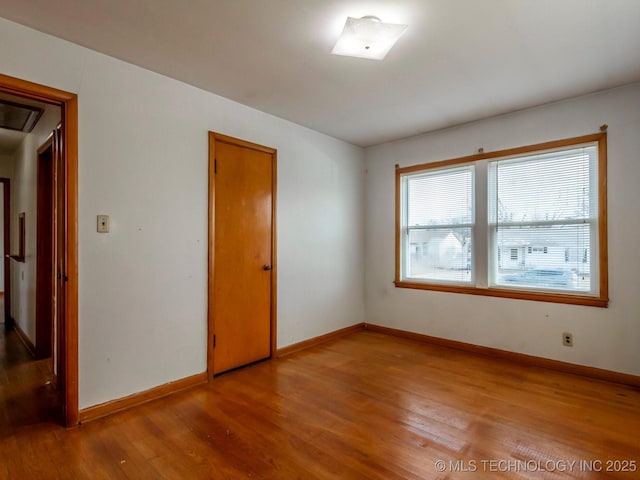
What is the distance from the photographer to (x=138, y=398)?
2.51 metres

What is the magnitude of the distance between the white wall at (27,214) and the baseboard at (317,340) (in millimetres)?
2607

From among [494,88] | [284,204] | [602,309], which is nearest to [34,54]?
[284,204]

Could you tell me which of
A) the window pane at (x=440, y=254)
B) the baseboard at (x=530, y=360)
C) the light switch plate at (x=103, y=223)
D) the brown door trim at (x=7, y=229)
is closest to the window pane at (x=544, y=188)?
the window pane at (x=440, y=254)

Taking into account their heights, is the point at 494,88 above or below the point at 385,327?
above

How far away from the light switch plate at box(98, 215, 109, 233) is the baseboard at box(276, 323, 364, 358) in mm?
2030

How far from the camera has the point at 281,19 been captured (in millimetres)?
2012

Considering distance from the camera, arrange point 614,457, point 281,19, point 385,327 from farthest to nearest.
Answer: point 385,327 < point 281,19 < point 614,457

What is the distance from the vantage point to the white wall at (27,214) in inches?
137

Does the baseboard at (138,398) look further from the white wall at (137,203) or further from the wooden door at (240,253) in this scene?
the wooden door at (240,253)

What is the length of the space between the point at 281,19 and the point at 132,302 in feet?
7.04

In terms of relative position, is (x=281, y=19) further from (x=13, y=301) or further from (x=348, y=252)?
(x=13, y=301)

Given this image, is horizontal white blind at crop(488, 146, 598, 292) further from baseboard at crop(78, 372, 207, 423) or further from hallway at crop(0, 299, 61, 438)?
hallway at crop(0, 299, 61, 438)

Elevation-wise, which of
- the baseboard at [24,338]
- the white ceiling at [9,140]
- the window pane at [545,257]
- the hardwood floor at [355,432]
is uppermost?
the white ceiling at [9,140]

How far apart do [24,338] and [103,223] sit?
2.89m
